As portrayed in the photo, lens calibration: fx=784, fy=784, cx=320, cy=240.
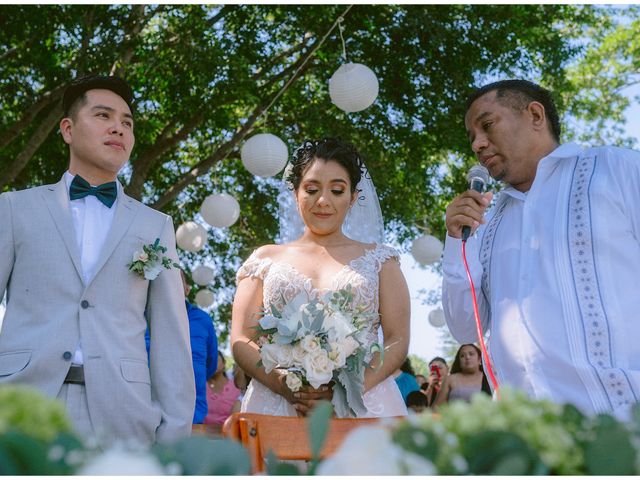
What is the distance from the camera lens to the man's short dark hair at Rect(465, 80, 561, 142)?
3.11 meters

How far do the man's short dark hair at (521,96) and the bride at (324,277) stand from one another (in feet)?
3.14

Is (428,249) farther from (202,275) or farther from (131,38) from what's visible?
A: (131,38)

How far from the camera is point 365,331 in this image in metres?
3.38

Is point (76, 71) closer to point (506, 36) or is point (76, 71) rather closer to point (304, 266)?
point (506, 36)

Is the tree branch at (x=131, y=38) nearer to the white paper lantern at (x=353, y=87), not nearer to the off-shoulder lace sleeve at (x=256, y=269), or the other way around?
the white paper lantern at (x=353, y=87)

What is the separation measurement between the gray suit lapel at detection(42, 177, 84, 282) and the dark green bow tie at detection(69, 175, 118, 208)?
0.12 ft

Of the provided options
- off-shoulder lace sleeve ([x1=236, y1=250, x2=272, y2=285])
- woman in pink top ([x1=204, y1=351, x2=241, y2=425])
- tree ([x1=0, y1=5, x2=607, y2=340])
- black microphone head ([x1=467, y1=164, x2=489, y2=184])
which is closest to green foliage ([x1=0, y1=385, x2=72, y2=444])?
black microphone head ([x1=467, y1=164, x2=489, y2=184])

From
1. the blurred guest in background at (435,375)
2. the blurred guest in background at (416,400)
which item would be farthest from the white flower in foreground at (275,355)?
the blurred guest in background at (435,375)

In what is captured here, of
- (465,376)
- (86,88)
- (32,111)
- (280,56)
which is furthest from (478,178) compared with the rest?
(280,56)

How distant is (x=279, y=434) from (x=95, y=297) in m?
1.08

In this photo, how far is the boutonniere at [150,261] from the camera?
3.12 metres

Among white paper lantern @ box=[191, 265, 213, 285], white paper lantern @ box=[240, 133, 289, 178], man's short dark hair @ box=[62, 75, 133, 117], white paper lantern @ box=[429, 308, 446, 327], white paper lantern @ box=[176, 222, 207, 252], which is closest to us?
man's short dark hair @ box=[62, 75, 133, 117]

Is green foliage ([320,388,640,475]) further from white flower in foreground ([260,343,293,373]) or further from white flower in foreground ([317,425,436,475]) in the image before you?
white flower in foreground ([260,343,293,373])

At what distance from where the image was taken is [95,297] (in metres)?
3.02
